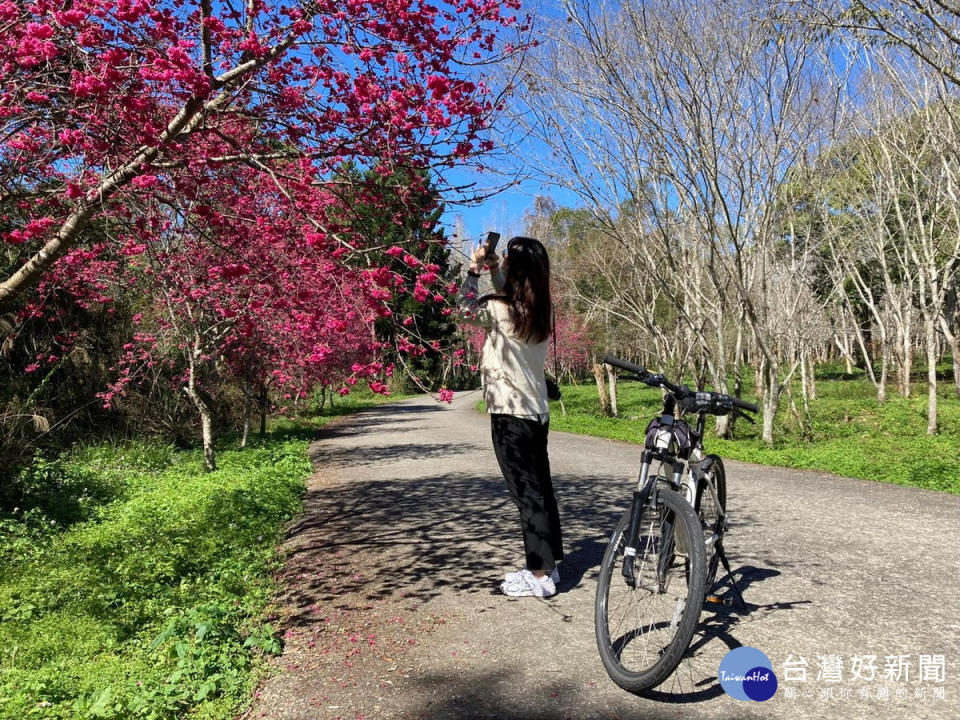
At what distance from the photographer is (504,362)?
3.76m

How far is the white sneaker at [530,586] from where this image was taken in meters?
3.87

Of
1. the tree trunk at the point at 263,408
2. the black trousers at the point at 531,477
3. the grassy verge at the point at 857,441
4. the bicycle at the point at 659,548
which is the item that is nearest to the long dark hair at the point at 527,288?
the black trousers at the point at 531,477

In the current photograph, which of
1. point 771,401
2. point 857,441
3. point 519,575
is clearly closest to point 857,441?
point 857,441

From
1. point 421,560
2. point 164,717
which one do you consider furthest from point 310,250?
point 164,717

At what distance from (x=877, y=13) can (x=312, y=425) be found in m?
16.5

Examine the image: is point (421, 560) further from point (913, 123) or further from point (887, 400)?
point (887, 400)

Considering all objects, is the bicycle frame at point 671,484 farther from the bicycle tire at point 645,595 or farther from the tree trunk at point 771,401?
the tree trunk at point 771,401

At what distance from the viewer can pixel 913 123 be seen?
1248 cm

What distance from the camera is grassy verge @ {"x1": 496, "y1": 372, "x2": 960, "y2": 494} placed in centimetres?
855

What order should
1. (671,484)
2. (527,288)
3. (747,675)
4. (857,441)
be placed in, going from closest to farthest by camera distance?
(747,675) → (671,484) → (527,288) → (857,441)

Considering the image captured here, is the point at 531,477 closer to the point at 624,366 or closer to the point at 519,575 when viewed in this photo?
the point at 519,575

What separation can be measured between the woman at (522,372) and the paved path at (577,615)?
59 centimetres

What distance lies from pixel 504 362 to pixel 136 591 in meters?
2.95

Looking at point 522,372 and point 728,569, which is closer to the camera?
point 728,569
